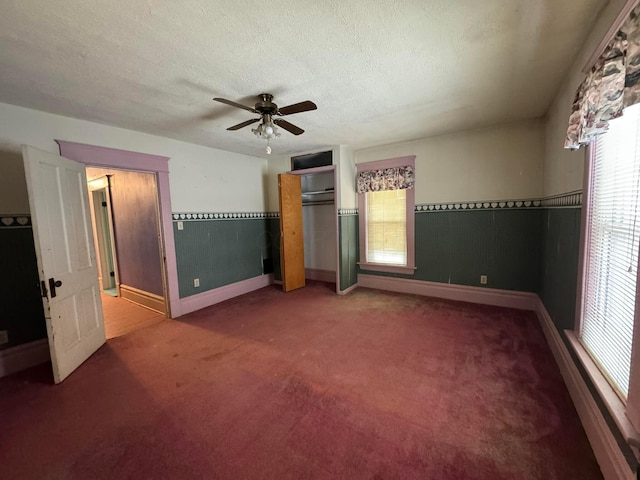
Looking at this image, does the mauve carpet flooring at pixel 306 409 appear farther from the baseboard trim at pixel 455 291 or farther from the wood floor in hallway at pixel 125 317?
the baseboard trim at pixel 455 291

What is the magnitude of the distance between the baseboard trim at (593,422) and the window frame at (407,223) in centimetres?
198

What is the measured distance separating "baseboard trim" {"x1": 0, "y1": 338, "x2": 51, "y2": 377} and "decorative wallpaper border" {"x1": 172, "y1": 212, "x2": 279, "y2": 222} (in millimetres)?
1770

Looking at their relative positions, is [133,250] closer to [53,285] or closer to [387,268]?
[53,285]

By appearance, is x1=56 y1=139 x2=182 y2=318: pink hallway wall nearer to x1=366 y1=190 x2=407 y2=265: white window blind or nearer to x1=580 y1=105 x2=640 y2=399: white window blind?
x1=366 y1=190 x2=407 y2=265: white window blind

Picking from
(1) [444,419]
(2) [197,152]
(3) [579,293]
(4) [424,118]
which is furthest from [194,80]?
(3) [579,293]

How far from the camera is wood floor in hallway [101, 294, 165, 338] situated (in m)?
3.07

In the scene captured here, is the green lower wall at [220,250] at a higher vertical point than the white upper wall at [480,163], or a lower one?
lower

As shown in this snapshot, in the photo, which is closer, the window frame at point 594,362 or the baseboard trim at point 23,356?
the window frame at point 594,362

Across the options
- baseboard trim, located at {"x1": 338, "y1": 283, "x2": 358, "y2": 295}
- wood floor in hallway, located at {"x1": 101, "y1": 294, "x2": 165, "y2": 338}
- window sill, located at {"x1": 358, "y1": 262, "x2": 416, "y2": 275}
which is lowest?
wood floor in hallway, located at {"x1": 101, "y1": 294, "x2": 165, "y2": 338}

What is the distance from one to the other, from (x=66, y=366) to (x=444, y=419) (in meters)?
2.94

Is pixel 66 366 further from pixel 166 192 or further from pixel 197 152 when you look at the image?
pixel 197 152

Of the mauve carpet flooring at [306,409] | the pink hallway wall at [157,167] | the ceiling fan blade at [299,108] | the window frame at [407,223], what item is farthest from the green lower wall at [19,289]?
the window frame at [407,223]

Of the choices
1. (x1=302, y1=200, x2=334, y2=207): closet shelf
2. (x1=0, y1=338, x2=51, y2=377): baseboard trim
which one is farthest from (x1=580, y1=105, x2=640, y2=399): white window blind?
(x1=0, y1=338, x2=51, y2=377): baseboard trim

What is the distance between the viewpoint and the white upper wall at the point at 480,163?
3.10 m
